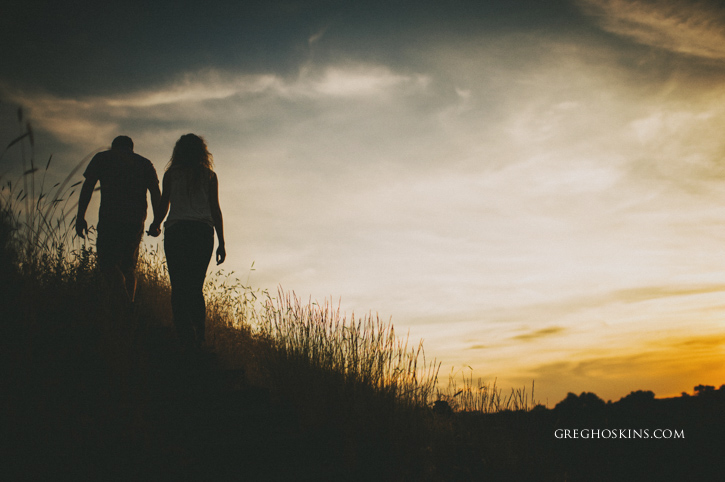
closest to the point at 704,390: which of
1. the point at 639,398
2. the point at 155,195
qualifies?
the point at 639,398

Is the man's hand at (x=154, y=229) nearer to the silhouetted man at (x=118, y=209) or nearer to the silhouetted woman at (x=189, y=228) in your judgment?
the silhouetted woman at (x=189, y=228)

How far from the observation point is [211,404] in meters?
2.67

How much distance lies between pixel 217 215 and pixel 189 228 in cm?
42

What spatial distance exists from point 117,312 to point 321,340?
73.3 inches

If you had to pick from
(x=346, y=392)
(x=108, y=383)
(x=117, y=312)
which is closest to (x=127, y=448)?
(x=108, y=383)

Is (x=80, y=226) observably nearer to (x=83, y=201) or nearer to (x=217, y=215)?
(x=83, y=201)

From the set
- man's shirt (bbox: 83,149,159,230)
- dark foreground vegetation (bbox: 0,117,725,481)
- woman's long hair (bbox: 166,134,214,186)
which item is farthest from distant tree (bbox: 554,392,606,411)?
man's shirt (bbox: 83,149,159,230)

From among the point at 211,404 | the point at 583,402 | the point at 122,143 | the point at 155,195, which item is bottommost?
the point at 583,402

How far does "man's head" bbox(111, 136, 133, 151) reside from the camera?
154 inches

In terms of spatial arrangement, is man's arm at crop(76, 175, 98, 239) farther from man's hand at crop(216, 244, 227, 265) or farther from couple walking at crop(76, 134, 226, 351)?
man's hand at crop(216, 244, 227, 265)

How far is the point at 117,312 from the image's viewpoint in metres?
3.13

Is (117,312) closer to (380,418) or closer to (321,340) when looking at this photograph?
(321,340)

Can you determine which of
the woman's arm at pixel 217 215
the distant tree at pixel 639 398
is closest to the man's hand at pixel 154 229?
the woman's arm at pixel 217 215

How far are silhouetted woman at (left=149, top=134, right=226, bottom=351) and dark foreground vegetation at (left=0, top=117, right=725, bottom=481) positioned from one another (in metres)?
0.28
